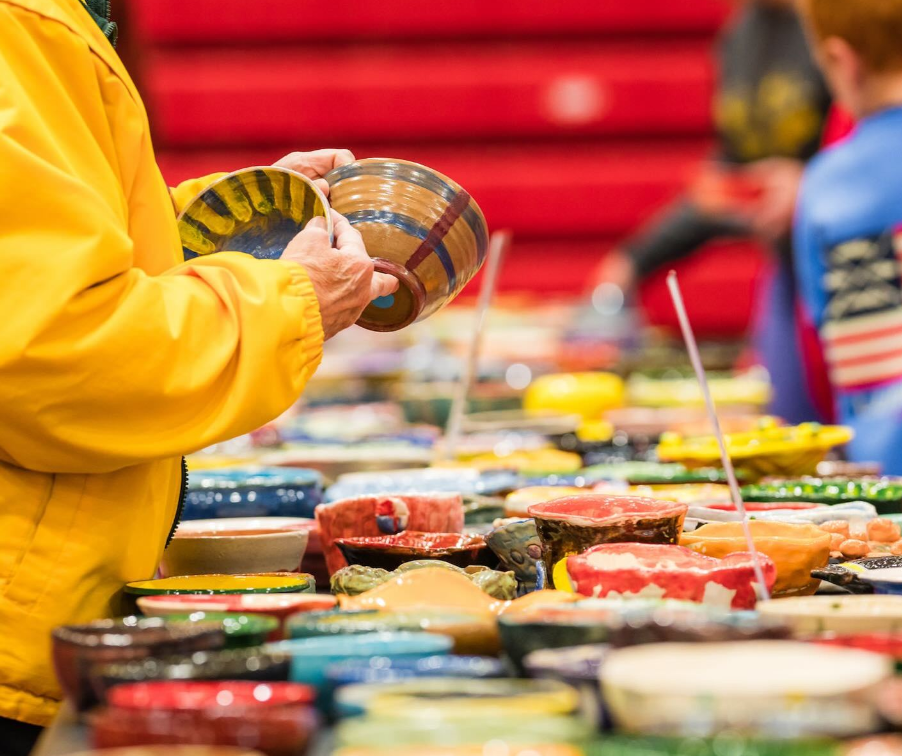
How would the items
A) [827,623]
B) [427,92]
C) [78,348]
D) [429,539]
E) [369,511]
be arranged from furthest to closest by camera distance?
[427,92]
[369,511]
[429,539]
[78,348]
[827,623]

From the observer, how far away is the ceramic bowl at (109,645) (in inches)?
37.5

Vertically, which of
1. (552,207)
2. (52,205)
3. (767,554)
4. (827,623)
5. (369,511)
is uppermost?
(552,207)

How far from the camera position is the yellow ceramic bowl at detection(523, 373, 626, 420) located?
10.2 ft

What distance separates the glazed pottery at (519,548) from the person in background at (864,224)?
152cm

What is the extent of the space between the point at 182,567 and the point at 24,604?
256 mm

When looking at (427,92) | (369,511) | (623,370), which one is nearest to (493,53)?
(427,92)

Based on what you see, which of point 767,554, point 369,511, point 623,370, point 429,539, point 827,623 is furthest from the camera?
point 623,370

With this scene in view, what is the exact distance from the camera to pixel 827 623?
3.33 ft

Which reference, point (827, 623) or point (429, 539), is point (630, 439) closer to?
point (429, 539)

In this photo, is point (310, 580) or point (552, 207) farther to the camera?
point (552, 207)

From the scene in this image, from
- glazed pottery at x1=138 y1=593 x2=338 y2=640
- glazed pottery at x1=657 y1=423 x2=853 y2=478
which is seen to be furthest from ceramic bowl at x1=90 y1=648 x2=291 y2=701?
glazed pottery at x1=657 y1=423 x2=853 y2=478

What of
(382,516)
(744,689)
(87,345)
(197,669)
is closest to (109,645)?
(197,669)

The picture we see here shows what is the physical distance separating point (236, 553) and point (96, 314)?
0.37 meters

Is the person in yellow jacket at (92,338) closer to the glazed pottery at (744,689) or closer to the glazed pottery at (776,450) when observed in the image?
the glazed pottery at (744,689)
